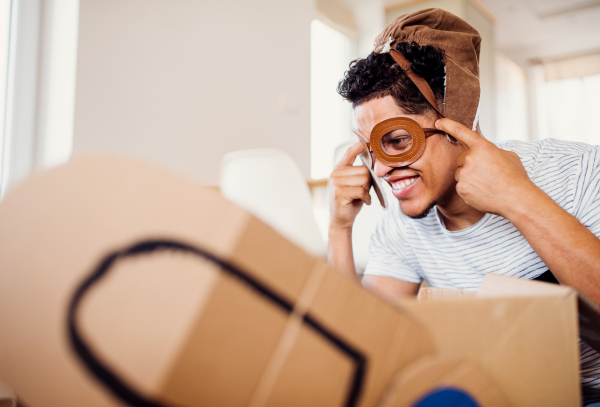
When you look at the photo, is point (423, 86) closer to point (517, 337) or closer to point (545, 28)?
point (517, 337)

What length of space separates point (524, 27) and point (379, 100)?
677cm

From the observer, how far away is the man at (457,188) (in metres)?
0.79

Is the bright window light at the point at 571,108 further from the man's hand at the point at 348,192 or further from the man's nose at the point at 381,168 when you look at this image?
the man's nose at the point at 381,168

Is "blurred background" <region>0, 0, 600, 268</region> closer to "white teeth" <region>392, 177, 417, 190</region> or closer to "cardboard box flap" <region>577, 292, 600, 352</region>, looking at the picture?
"white teeth" <region>392, 177, 417, 190</region>

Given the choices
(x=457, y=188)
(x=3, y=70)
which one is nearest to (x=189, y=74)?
(x=3, y=70)

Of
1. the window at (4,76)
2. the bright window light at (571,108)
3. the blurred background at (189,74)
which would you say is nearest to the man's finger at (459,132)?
the blurred background at (189,74)

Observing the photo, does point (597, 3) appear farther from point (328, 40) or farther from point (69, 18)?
point (69, 18)

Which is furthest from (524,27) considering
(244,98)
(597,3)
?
(244,98)

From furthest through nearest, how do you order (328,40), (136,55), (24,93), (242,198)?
(328,40) < (136,55) < (24,93) < (242,198)

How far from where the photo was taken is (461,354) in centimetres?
38

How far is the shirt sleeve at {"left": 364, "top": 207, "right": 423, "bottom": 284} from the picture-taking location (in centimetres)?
120

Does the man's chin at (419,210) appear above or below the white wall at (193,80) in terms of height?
below

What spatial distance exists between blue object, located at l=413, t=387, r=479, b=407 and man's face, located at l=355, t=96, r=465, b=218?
29.1 inches

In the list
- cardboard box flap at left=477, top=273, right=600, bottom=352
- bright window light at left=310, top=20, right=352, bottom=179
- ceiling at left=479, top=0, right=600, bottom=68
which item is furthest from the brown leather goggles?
ceiling at left=479, top=0, right=600, bottom=68
